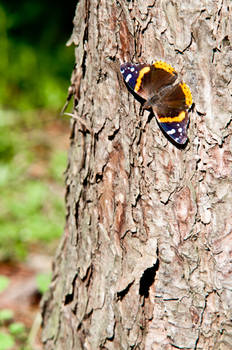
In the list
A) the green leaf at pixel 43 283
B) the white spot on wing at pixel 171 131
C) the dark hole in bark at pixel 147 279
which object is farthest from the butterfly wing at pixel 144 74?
the green leaf at pixel 43 283

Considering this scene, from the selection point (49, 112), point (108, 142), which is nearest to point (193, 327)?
point (108, 142)

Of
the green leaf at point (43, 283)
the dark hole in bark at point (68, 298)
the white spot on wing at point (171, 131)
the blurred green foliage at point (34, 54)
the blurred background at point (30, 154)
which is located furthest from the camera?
the blurred green foliage at point (34, 54)

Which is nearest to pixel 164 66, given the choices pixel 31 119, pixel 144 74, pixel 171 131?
pixel 144 74

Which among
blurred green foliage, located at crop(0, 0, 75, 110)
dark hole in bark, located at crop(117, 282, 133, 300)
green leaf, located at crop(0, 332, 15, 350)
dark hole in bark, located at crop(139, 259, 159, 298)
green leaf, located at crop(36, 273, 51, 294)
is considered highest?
blurred green foliage, located at crop(0, 0, 75, 110)

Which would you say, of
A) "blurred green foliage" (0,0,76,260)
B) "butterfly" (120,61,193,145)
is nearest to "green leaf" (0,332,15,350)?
"blurred green foliage" (0,0,76,260)

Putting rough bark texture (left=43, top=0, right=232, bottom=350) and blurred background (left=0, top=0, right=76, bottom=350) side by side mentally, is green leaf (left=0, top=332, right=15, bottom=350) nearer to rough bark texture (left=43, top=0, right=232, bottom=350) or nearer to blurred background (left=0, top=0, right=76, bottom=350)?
blurred background (left=0, top=0, right=76, bottom=350)

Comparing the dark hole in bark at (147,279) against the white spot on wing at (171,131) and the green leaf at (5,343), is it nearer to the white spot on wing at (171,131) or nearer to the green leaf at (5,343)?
the white spot on wing at (171,131)

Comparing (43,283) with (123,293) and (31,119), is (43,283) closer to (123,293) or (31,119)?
(123,293)
